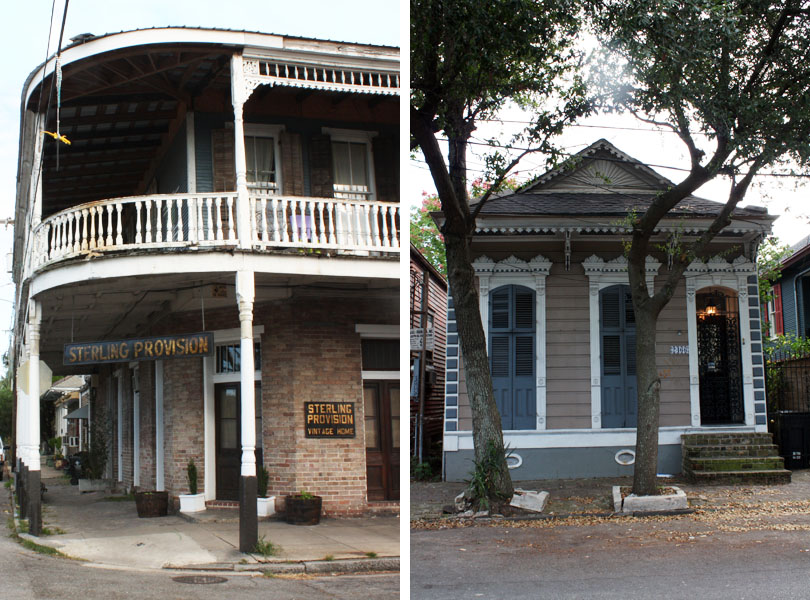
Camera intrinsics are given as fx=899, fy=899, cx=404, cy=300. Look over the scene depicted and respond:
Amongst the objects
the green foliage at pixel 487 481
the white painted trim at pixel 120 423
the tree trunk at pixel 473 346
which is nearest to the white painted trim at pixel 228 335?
the tree trunk at pixel 473 346

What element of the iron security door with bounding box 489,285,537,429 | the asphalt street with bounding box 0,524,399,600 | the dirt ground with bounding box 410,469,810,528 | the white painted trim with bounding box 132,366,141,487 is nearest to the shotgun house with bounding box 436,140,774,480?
the iron security door with bounding box 489,285,537,429

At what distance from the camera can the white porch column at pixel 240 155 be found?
7945 millimetres

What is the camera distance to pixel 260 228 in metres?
8.39

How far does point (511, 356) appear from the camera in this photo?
29.1 feet

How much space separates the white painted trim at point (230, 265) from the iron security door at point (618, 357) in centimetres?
230

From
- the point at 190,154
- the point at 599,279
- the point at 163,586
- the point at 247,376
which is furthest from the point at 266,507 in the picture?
the point at 599,279

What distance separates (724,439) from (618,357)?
134cm

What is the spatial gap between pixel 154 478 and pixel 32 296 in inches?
117

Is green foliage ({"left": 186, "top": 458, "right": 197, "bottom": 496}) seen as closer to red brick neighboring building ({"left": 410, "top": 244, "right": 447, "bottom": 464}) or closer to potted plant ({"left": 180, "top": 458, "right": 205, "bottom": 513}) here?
potted plant ({"left": 180, "top": 458, "right": 205, "bottom": 513})

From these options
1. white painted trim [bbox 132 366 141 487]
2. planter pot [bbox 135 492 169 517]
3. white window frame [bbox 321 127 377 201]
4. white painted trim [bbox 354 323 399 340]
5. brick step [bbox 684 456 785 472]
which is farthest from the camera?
white painted trim [bbox 132 366 141 487]

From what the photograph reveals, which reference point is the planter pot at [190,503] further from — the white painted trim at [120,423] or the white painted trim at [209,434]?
the white painted trim at [120,423]

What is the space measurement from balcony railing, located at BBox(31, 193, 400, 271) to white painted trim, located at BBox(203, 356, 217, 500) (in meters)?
1.82

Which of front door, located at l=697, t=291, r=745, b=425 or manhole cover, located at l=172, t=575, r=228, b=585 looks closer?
manhole cover, located at l=172, t=575, r=228, b=585

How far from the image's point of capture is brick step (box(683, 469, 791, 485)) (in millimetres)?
8352
